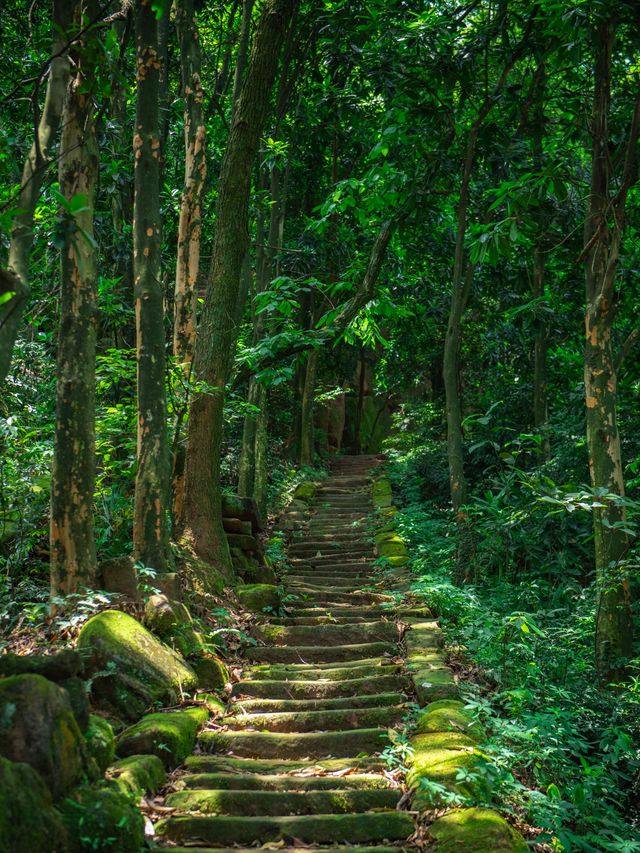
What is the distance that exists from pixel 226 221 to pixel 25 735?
6.30 m

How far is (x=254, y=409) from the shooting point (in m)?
9.54

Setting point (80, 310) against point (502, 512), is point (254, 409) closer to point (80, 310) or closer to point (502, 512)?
point (502, 512)

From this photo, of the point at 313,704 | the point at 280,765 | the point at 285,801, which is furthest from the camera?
the point at 313,704

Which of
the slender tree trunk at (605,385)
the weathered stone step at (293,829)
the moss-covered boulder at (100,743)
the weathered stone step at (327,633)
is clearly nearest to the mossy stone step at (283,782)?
the weathered stone step at (293,829)

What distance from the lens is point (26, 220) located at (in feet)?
11.4

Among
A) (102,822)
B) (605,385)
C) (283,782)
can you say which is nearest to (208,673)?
(283,782)

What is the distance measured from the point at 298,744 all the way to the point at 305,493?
436 inches

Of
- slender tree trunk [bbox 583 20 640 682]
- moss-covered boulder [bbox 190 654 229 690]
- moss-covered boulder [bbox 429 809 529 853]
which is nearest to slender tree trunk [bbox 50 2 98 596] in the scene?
moss-covered boulder [bbox 190 654 229 690]

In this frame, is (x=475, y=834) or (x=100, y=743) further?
(x=100, y=743)

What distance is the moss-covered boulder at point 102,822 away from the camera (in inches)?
116

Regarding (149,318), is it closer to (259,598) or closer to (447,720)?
(259,598)

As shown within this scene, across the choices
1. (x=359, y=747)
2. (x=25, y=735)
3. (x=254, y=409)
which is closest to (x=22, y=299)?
(x=25, y=735)

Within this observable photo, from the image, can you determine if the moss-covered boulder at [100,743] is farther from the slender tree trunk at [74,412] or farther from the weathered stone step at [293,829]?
the slender tree trunk at [74,412]

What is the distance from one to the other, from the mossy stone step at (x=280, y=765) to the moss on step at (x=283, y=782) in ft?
0.34
